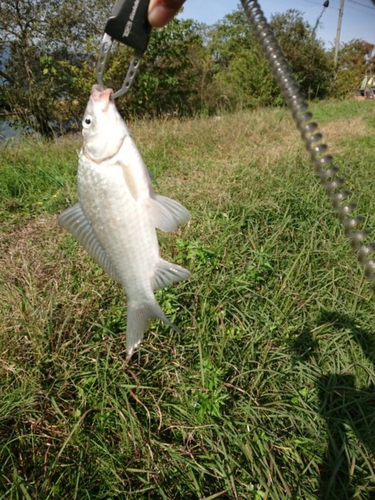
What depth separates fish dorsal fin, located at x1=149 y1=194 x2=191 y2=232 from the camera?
1.20 metres

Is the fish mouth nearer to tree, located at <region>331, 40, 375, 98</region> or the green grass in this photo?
the green grass

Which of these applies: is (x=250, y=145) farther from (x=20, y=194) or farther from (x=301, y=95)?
(x=301, y=95)

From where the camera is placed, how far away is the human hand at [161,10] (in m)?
1.11

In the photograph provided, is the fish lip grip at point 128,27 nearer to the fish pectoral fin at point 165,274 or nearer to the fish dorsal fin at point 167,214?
the fish dorsal fin at point 167,214

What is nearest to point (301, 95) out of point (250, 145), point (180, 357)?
point (180, 357)

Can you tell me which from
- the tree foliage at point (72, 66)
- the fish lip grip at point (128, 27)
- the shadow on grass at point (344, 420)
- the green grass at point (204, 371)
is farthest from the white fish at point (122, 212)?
the tree foliage at point (72, 66)

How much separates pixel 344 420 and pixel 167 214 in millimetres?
1631

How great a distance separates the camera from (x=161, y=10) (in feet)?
3.70

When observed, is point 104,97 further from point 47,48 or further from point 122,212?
point 47,48

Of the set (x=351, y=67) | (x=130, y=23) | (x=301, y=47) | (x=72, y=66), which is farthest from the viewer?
(x=351, y=67)

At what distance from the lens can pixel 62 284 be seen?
270cm

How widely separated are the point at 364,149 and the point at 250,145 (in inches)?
75.5

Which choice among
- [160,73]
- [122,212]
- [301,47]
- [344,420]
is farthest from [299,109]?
[301,47]

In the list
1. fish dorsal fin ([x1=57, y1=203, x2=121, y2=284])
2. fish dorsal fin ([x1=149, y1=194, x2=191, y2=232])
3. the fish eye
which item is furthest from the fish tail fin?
the fish eye
